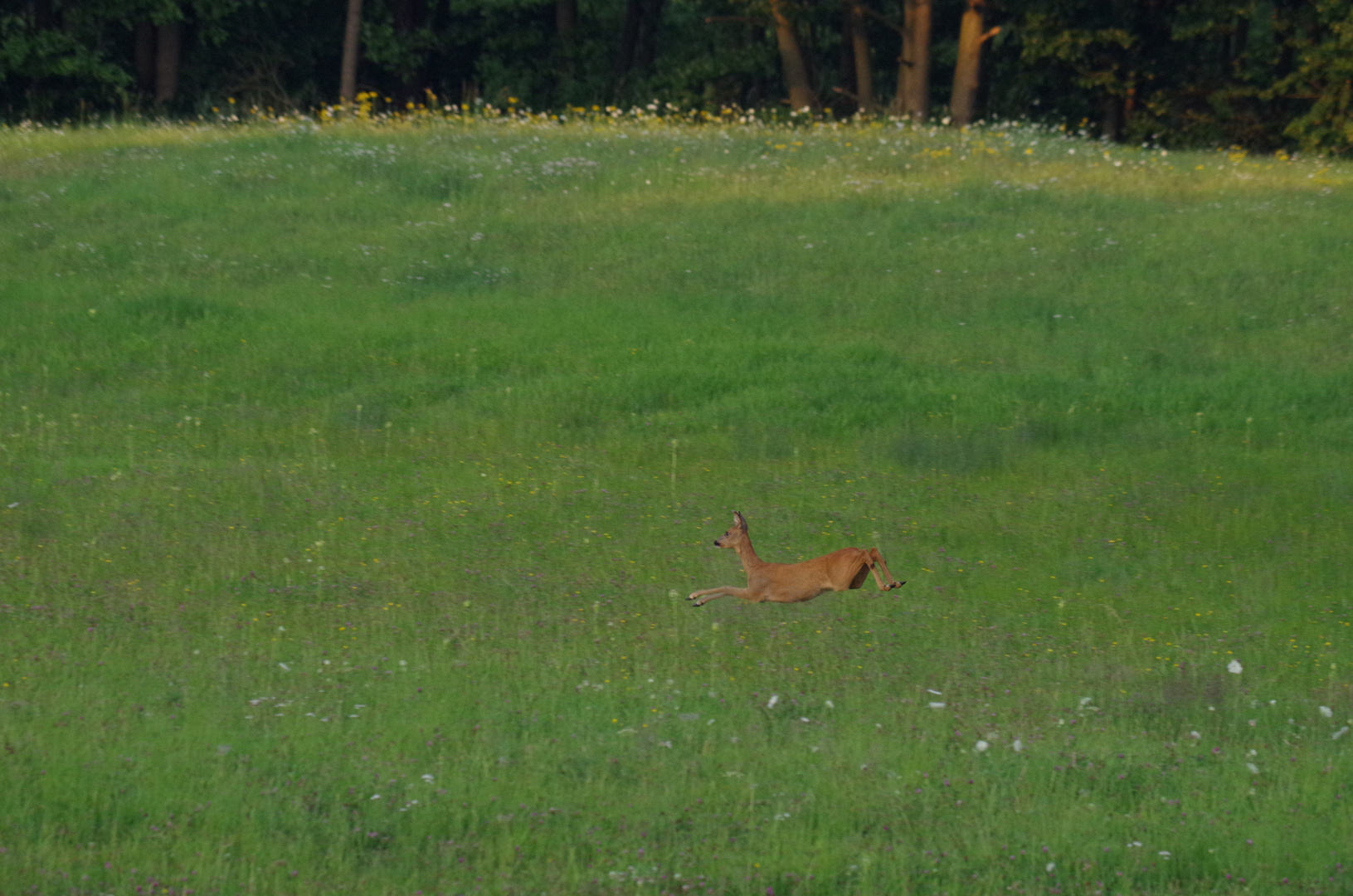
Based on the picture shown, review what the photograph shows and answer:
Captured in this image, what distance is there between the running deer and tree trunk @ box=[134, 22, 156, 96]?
3817 centimetres

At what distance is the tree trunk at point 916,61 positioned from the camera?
111 feet

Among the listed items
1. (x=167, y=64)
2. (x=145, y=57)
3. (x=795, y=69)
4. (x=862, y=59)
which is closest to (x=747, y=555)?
(x=795, y=69)

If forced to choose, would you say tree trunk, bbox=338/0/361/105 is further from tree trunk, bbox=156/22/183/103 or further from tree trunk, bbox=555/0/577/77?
tree trunk, bbox=555/0/577/77

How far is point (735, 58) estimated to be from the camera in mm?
43406

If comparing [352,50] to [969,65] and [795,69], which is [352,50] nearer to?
[795,69]

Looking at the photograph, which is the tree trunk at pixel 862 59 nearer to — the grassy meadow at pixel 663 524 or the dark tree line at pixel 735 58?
the dark tree line at pixel 735 58

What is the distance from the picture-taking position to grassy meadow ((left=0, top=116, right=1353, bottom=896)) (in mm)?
7035

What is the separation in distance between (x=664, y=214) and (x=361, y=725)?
1571 cm

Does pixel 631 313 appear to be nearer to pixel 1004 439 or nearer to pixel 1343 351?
pixel 1004 439

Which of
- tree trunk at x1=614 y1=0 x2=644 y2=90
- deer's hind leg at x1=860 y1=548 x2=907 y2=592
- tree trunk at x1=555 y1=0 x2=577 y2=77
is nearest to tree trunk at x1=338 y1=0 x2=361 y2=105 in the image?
tree trunk at x1=555 y1=0 x2=577 y2=77

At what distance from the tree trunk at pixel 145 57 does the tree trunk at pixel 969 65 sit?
21872mm

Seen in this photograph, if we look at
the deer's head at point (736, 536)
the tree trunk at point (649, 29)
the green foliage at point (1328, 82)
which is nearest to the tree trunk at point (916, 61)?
the green foliage at point (1328, 82)

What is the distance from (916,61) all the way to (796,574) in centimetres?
2773

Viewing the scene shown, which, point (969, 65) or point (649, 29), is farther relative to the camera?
point (649, 29)
